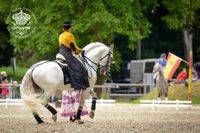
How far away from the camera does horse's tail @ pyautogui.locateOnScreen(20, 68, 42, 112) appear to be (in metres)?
19.0

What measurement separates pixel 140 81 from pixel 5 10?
39.4 ft

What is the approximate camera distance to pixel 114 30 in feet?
116

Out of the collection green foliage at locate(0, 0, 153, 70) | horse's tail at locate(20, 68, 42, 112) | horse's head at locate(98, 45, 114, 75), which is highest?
green foliage at locate(0, 0, 153, 70)

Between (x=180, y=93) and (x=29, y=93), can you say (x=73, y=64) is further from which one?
(x=180, y=93)

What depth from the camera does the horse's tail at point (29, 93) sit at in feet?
62.4

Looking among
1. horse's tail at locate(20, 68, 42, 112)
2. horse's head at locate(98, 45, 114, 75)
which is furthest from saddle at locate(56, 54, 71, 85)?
horse's head at locate(98, 45, 114, 75)

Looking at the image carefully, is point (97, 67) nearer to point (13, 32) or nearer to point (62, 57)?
point (62, 57)

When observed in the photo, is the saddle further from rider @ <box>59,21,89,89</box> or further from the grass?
the grass

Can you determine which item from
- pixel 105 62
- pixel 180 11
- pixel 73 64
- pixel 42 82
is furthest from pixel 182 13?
pixel 42 82

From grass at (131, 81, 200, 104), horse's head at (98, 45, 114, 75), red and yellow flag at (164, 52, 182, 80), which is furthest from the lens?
grass at (131, 81, 200, 104)

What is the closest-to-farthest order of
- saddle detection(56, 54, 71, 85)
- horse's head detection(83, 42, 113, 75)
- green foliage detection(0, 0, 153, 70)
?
saddle detection(56, 54, 71, 85)
horse's head detection(83, 42, 113, 75)
green foliage detection(0, 0, 153, 70)

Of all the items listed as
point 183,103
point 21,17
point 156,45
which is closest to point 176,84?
point 183,103

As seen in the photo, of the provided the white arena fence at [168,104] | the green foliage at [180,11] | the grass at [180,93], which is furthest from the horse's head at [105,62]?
the green foliage at [180,11]

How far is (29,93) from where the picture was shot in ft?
62.7
